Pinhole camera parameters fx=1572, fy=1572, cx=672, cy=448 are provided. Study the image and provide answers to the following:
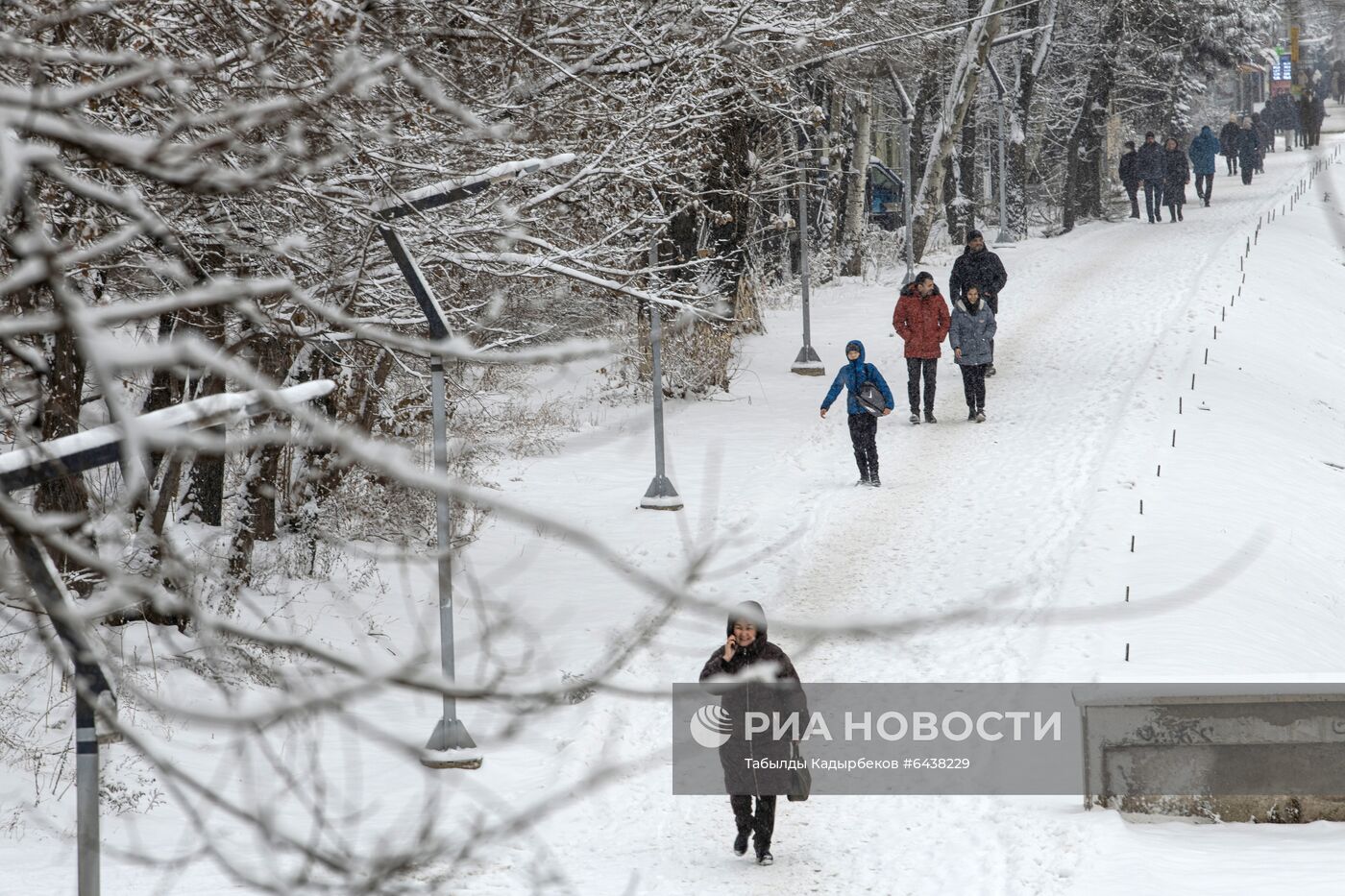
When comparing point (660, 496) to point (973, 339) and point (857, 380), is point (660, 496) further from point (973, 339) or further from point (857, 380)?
point (973, 339)

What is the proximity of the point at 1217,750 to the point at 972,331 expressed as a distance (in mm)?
9063

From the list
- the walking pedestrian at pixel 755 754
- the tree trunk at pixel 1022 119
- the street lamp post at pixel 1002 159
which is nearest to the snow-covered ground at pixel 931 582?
the walking pedestrian at pixel 755 754

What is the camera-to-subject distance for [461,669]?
11.9 meters

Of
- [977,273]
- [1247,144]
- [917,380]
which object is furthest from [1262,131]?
[917,380]

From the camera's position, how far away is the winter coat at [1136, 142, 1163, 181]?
110 feet

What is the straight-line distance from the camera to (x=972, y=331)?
17109 millimetres

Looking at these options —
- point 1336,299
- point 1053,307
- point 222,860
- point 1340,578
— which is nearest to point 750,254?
point 1053,307

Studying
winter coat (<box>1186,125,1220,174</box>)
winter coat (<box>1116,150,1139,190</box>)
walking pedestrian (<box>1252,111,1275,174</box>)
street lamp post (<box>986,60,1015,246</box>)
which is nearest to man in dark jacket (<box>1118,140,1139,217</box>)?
winter coat (<box>1116,150,1139,190</box>)

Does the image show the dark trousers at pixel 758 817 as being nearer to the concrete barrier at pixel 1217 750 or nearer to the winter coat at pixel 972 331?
the concrete barrier at pixel 1217 750

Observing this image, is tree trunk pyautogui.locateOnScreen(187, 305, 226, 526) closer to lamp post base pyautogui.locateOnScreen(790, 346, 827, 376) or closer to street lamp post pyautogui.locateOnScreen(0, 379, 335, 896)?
street lamp post pyautogui.locateOnScreen(0, 379, 335, 896)

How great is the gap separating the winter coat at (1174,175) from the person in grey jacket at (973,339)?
56.9 feet

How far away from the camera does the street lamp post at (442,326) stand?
302 inches

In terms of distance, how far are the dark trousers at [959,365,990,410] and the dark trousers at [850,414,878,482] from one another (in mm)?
2701

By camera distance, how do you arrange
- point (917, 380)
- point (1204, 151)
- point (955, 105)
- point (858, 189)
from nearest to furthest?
point (917, 380)
point (955, 105)
point (858, 189)
point (1204, 151)
